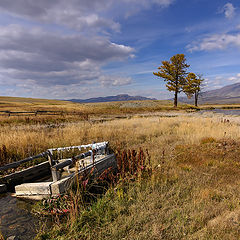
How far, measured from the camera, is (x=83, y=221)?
269 cm

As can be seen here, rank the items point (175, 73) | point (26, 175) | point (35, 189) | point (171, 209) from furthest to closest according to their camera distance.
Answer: point (175, 73)
point (26, 175)
point (35, 189)
point (171, 209)

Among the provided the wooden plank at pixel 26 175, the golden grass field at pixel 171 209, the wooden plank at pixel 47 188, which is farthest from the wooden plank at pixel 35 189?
the wooden plank at pixel 26 175

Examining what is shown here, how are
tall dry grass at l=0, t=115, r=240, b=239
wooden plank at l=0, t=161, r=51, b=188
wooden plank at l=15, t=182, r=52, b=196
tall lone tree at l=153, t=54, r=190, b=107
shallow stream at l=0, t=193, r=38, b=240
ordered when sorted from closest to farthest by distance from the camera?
tall dry grass at l=0, t=115, r=240, b=239 → shallow stream at l=0, t=193, r=38, b=240 → wooden plank at l=15, t=182, r=52, b=196 → wooden plank at l=0, t=161, r=51, b=188 → tall lone tree at l=153, t=54, r=190, b=107

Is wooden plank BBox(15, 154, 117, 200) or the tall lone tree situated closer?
wooden plank BBox(15, 154, 117, 200)

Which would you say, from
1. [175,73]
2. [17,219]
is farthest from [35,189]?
[175,73]

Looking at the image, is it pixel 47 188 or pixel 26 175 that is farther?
pixel 26 175

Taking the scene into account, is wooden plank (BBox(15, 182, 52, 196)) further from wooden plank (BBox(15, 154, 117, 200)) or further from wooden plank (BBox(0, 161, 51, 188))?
wooden plank (BBox(0, 161, 51, 188))

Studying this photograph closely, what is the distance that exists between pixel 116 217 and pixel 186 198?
1.46m

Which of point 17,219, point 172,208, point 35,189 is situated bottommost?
point 17,219

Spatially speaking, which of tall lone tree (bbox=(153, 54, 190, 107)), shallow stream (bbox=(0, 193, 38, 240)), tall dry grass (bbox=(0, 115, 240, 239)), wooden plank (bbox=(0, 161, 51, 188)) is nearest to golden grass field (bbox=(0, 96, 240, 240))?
tall dry grass (bbox=(0, 115, 240, 239))

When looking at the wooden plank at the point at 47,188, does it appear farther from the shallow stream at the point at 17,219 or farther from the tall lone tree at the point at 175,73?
the tall lone tree at the point at 175,73

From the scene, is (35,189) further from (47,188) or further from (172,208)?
(172,208)

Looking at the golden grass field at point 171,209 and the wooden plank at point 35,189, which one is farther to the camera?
the wooden plank at point 35,189

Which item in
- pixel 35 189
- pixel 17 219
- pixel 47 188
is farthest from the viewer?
pixel 35 189
